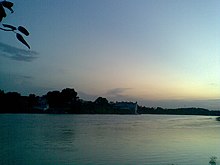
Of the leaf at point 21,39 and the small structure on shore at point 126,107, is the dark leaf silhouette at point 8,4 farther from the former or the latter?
the small structure on shore at point 126,107

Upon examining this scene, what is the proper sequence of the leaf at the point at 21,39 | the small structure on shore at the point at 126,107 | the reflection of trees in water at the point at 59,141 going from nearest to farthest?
the leaf at the point at 21,39 → the reflection of trees in water at the point at 59,141 → the small structure on shore at the point at 126,107

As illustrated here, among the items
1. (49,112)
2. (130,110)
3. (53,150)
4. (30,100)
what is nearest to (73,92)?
(30,100)

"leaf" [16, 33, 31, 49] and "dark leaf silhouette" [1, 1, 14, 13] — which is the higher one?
"dark leaf silhouette" [1, 1, 14, 13]

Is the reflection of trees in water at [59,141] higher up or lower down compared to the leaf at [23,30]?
lower down

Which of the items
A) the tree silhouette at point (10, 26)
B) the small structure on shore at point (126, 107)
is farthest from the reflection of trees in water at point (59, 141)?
the small structure on shore at point (126, 107)

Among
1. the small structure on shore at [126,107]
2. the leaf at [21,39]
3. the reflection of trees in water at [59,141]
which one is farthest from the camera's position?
the small structure on shore at [126,107]

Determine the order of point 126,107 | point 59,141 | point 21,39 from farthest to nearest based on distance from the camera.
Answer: point 126,107, point 59,141, point 21,39

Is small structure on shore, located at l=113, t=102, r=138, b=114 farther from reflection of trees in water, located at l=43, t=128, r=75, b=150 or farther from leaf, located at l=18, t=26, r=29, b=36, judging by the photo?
leaf, located at l=18, t=26, r=29, b=36

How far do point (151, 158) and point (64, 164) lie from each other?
22.4 feet

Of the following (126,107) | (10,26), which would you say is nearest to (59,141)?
(10,26)

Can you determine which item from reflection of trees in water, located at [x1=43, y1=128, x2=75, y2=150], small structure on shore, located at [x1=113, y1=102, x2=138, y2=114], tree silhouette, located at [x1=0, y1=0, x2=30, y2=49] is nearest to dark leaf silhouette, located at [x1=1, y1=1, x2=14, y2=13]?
tree silhouette, located at [x1=0, y1=0, x2=30, y2=49]

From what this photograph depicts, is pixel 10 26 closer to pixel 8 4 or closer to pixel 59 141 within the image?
pixel 8 4

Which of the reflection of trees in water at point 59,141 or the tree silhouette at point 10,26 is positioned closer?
the tree silhouette at point 10,26

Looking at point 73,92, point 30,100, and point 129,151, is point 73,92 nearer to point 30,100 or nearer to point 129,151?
point 30,100
